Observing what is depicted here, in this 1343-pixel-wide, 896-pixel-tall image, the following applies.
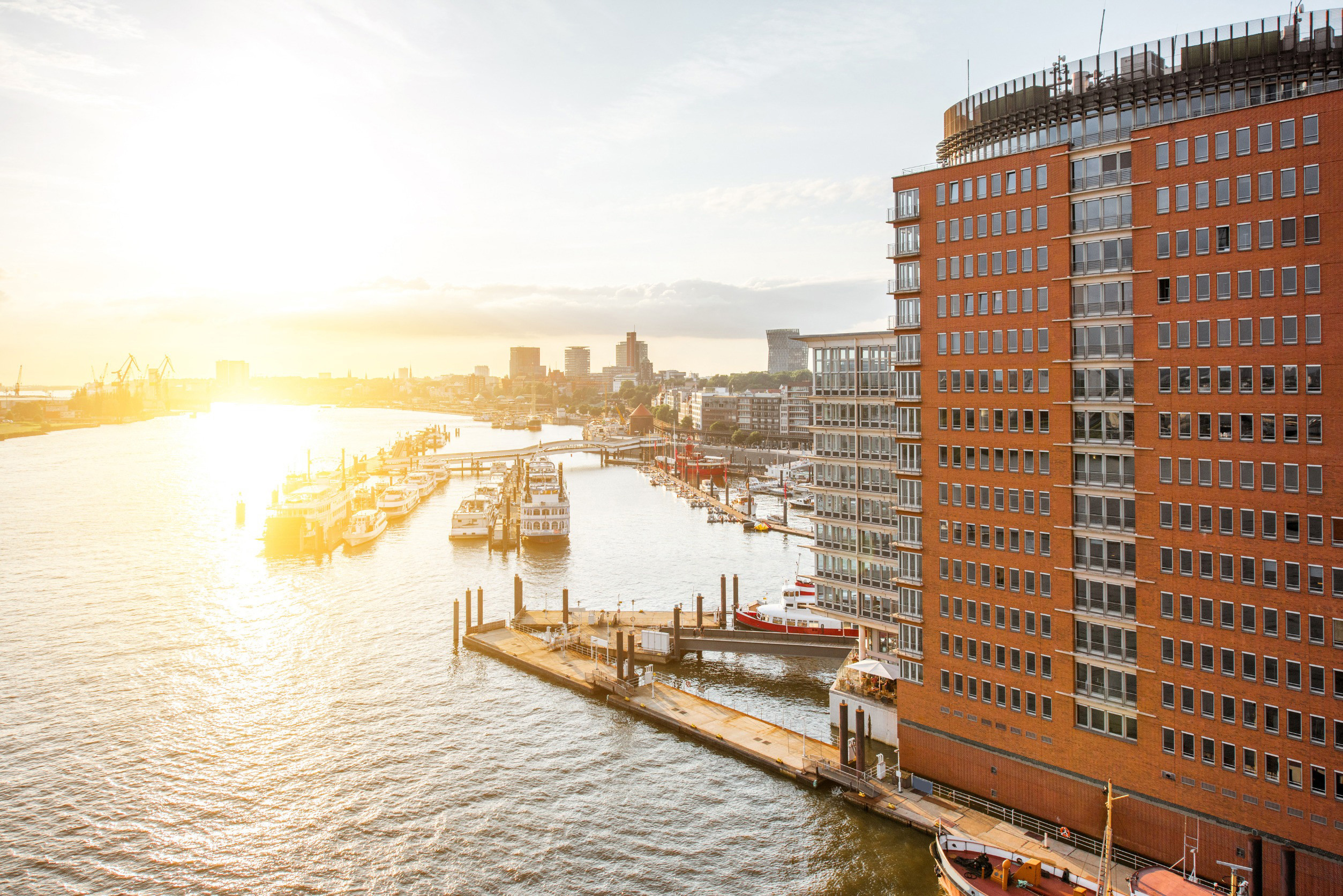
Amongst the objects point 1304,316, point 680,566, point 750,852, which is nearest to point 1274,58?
point 1304,316

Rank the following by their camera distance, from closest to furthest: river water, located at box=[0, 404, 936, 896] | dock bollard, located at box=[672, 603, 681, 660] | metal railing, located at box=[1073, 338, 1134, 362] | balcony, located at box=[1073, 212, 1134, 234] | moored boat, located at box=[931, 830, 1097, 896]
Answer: moored boat, located at box=[931, 830, 1097, 896] → balcony, located at box=[1073, 212, 1134, 234] → metal railing, located at box=[1073, 338, 1134, 362] → river water, located at box=[0, 404, 936, 896] → dock bollard, located at box=[672, 603, 681, 660]

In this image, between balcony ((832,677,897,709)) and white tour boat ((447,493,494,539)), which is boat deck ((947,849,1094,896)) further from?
white tour boat ((447,493,494,539))

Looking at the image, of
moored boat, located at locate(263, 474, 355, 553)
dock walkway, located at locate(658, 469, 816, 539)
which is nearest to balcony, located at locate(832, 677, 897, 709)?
dock walkway, located at locate(658, 469, 816, 539)

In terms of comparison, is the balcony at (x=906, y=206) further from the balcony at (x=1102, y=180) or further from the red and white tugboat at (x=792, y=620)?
the red and white tugboat at (x=792, y=620)

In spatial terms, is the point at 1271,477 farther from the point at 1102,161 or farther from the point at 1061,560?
the point at 1102,161

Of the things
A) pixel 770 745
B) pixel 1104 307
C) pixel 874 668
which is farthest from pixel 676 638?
pixel 1104 307

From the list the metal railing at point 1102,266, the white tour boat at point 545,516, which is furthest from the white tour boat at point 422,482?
the metal railing at point 1102,266
